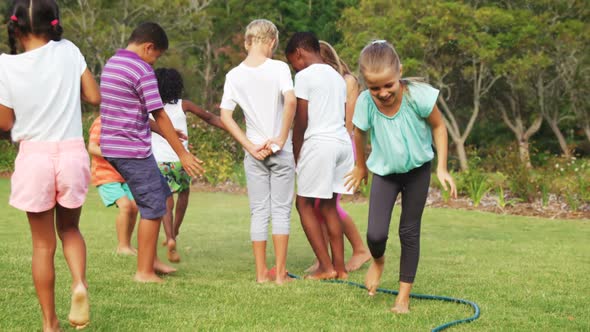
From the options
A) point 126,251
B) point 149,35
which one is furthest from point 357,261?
point 149,35

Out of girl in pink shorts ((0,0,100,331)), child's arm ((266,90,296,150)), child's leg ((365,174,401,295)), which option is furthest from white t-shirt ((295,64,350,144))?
girl in pink shorts ((0,0,100,331))

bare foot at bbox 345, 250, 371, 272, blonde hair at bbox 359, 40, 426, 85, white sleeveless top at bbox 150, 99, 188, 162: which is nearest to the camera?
blonde hair at bbox 359, 40, 426, 85

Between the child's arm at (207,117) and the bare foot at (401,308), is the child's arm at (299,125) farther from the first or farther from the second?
the bare foot at (401,308)

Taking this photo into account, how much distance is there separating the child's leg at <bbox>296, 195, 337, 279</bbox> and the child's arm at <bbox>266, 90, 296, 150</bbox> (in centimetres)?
65

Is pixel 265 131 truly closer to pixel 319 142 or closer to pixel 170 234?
pixel 319 142

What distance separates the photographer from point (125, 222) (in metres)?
7.94

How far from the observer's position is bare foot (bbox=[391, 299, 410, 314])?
17.0 feet

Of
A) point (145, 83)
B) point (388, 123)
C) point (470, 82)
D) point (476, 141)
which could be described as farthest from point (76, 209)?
point (476, 141)

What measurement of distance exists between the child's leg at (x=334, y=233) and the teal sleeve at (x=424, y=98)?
1796 mm

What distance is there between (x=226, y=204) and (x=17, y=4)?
11.2 m

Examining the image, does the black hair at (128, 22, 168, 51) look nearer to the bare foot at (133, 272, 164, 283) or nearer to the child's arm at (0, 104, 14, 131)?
the bare foot at (133, 272, 164, 283)

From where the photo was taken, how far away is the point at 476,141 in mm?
38281

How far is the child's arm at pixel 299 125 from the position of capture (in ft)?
21.6

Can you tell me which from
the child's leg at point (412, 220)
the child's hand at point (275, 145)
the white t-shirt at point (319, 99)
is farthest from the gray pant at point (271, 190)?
the child's leg at point (412, 220)
